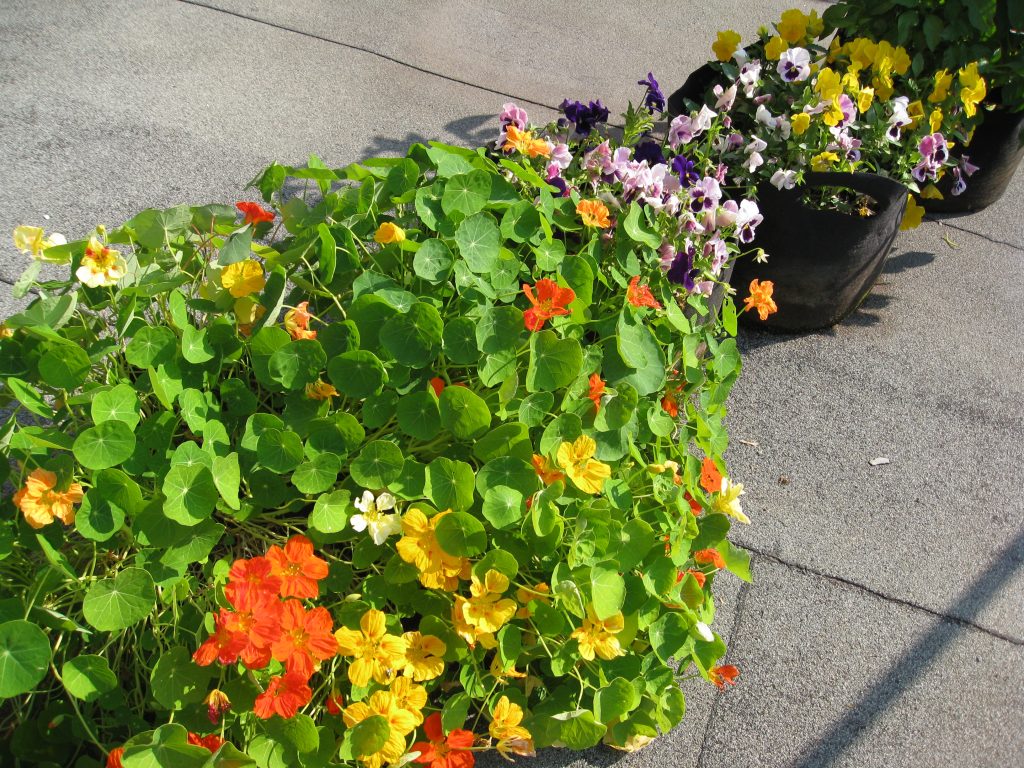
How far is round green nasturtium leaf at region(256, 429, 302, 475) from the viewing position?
5.17 feet

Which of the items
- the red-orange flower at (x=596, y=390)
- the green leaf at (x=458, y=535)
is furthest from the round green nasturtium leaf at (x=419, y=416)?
the red-orange flower at (x=596, y=390)

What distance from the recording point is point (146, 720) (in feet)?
5.32

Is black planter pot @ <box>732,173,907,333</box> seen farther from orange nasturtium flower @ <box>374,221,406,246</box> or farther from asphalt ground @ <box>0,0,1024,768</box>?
orange nasturtium flower @ <box>374,221,406,246</box>

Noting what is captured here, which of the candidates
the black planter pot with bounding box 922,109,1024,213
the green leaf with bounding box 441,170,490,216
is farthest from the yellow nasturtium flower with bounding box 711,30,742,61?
the green leaf with bounding box 441,170,490,216

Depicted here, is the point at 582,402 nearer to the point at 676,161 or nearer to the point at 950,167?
the point at 676,161

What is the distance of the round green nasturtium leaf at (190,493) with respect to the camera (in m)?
1.44

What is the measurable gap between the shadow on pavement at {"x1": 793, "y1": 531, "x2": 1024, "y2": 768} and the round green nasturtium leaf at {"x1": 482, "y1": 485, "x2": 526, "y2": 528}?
1086 millimetres

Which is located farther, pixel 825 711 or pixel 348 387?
pixel 825 711

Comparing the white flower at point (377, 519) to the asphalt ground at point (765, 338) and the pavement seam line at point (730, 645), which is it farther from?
the pavement seam line at point (730, 645)

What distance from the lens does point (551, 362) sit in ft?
5.73

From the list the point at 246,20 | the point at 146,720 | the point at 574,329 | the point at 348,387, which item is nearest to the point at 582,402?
the point at 574,329

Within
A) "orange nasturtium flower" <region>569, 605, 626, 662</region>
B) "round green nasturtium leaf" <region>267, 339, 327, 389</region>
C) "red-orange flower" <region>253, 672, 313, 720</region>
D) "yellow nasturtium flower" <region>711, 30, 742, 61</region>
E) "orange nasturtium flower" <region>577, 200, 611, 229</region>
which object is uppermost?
"yellow nasturtium flower" <region>711, 30, 742, 61</region>

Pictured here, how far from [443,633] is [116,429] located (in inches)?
26.2

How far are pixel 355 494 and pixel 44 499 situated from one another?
521 millimetres
